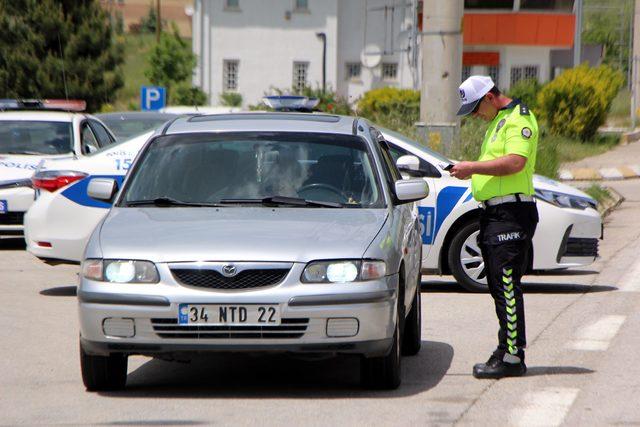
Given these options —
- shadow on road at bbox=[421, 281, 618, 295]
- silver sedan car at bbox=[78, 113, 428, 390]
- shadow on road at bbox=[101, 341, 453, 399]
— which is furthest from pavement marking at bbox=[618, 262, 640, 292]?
silver sedan car at bbox=[78, 113, 428, 390]

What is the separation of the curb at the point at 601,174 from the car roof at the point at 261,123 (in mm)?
17400

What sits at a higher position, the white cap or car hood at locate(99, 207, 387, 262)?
the white cap

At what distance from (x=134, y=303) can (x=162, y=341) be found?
0.78ft

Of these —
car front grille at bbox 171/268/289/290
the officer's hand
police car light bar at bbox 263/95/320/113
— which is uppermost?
police car light bar at bbox 263/95/320/113

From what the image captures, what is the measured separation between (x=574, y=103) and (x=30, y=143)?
21248mm

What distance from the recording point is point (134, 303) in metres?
6.71

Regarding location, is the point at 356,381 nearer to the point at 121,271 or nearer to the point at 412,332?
the point at 412,332

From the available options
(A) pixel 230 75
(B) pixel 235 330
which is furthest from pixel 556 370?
(A) pixel 230 75

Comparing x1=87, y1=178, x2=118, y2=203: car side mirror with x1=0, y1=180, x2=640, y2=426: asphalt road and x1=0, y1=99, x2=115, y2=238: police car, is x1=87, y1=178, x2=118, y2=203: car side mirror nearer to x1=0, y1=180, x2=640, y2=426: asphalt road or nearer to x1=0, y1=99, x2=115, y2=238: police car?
x1=0, y1=180, x2=640, y2=426: asphalt road

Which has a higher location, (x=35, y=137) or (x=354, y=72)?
(x=35, y=137)

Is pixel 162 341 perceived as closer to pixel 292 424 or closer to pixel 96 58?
pixel 292 424

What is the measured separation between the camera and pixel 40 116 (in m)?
16.1

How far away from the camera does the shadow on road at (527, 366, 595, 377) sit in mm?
7777

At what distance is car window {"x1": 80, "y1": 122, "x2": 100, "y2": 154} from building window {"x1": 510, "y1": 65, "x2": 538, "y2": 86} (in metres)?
48.5
